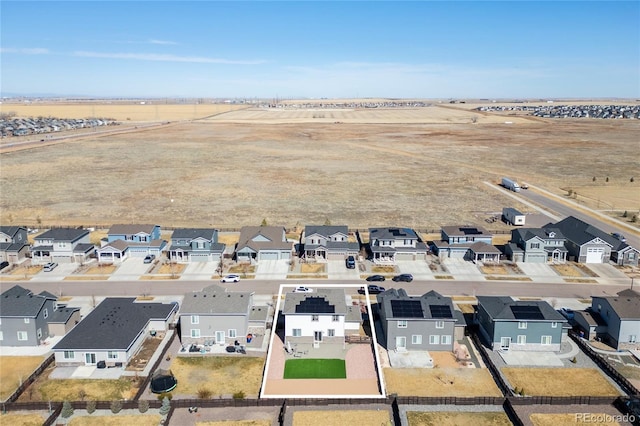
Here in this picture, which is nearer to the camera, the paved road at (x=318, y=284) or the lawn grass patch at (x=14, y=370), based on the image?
the lawn grass patch at (x=14, y=370)

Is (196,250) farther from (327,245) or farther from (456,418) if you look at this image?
(456,418)

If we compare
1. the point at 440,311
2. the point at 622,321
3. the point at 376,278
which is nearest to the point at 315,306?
the point at 440,311

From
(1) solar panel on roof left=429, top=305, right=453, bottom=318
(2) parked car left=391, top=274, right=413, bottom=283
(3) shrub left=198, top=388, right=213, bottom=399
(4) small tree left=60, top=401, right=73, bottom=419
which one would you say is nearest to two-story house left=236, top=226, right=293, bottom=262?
(2) parked car left=391, top=274, right=413, bottom=283

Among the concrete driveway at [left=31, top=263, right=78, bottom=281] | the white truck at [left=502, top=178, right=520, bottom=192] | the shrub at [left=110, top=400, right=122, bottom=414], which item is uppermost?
the white truck at [left=502, top=178, right=520, bottom=192]

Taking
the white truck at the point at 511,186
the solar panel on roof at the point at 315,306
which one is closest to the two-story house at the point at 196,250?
the solar panel on roof at the point at 315,306

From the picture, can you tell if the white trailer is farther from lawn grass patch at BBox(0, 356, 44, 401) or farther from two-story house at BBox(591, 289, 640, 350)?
lawn grass patch at BBox(0, 356, 44, 401)

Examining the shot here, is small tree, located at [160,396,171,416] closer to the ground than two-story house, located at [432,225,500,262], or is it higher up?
closer to the ground

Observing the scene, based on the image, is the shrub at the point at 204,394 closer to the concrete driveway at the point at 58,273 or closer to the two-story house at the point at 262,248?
the two-story house at the point at 262,248
